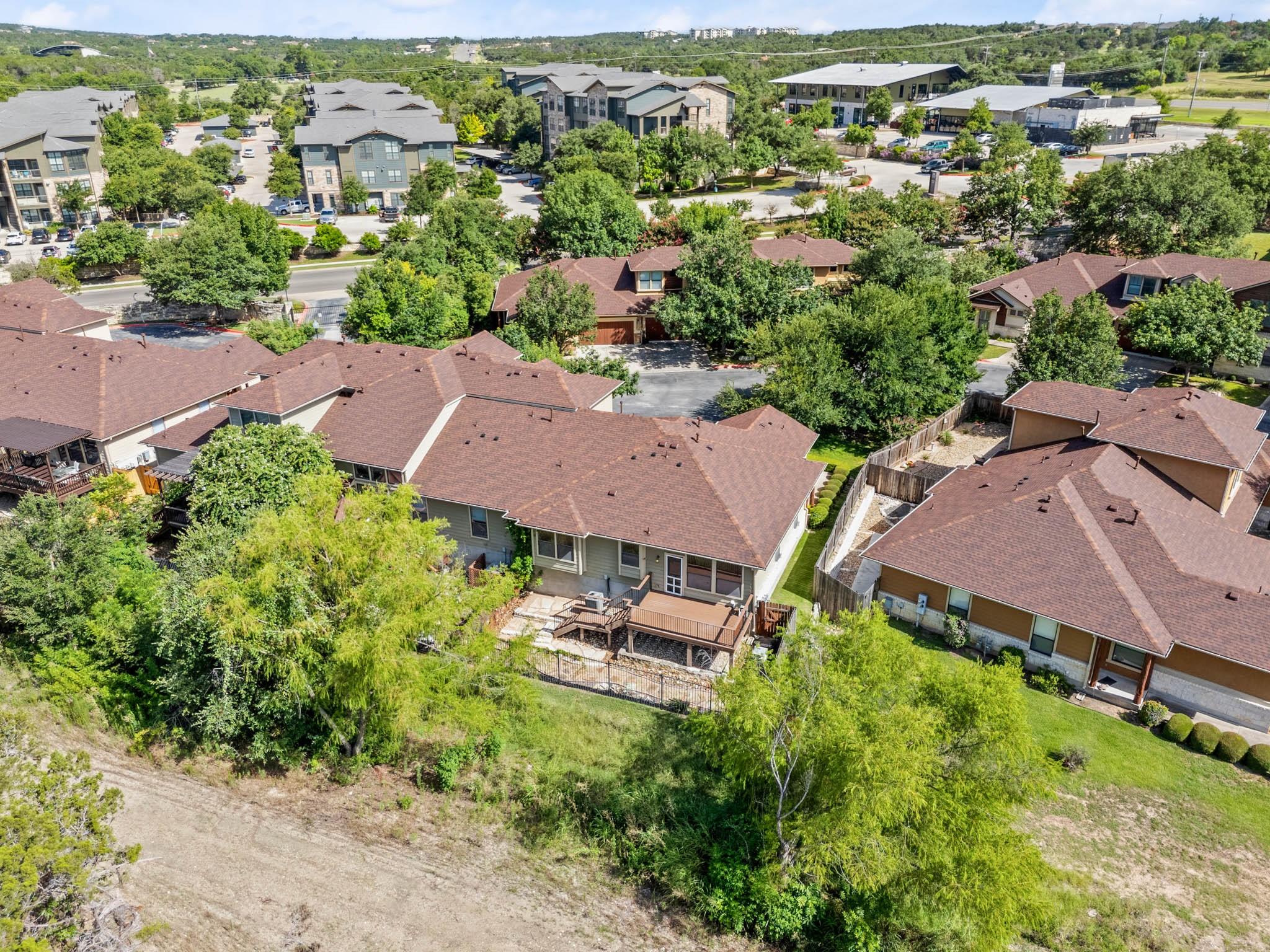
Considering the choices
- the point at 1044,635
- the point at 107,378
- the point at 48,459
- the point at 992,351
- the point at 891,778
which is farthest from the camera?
the point at 992,351

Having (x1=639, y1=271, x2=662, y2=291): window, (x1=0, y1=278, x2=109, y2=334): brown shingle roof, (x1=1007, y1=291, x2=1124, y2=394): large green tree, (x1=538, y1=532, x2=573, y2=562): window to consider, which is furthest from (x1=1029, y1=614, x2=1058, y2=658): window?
(x1=0, y1=278, x2=109, y2=334): brown shingle roof

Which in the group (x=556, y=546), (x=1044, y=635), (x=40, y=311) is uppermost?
(x=40, y=311)

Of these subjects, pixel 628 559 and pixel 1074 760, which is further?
pixel 628 559

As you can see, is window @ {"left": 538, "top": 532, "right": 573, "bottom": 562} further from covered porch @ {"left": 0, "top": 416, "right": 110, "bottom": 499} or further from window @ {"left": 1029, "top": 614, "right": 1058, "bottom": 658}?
covered porch @ {"left": 0, "top": 416, "right": 110, "bottom": 499}

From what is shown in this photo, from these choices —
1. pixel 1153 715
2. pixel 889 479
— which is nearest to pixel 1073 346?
pixel 889 479

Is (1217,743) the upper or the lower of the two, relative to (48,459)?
lower

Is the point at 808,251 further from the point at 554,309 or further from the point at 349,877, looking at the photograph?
Result: the point at 349,877

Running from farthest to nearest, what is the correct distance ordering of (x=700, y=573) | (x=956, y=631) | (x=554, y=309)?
(x=554, y=309)
(x=700, y=573)
(x=956, y=631)

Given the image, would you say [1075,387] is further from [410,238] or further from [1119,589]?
[410,238]
